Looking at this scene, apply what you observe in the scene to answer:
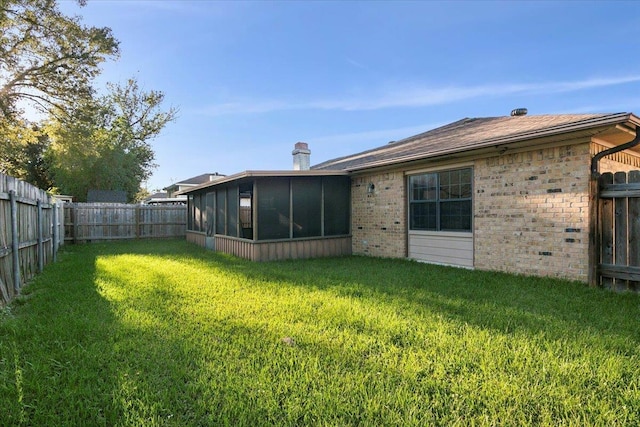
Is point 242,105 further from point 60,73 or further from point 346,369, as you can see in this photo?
point 346,369

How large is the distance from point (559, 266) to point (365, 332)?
443 centimetres

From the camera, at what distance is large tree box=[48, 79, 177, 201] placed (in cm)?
1703

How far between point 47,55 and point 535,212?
20.2 m

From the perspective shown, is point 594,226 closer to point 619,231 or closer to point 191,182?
point 619,231

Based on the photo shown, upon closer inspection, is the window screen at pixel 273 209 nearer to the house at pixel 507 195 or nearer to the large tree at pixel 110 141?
the house at pixel 507 195

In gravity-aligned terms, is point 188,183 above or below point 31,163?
below

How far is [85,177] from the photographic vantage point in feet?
74.8

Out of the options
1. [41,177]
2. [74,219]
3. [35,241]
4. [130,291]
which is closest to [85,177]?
[41,177]

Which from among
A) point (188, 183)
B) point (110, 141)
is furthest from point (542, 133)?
point (188, 183)

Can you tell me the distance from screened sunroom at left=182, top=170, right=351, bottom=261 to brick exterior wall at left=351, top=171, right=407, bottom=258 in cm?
32

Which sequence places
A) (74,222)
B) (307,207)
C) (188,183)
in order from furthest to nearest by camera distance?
(188,183) < (74,222) < (307,207)

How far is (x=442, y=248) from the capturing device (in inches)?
315

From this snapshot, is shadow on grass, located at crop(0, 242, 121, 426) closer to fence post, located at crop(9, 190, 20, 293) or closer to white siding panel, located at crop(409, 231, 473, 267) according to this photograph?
fence post, located at crop(9, 190, 20, 293)

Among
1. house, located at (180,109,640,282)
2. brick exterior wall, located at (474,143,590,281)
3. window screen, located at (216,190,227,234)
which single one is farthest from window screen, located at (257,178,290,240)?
brick exterior wall, located at (474,143,590,281)
